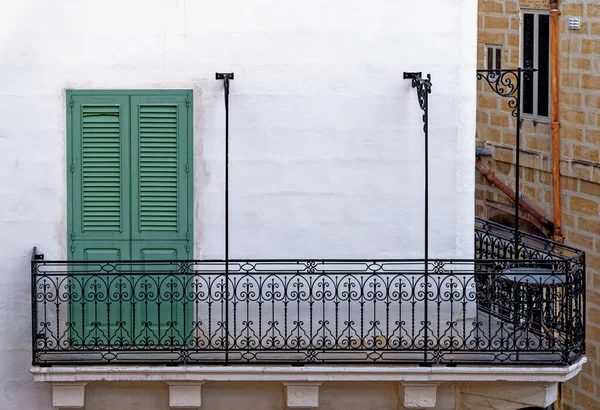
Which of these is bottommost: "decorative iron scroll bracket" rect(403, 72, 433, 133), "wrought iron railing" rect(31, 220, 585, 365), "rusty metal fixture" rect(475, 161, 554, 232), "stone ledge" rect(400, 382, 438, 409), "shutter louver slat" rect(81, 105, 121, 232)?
"stone ledge" rect(400, 382, 438, 409)

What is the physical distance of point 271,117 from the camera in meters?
15.7

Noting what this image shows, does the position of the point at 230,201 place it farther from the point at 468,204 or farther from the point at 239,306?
the point at 468,204

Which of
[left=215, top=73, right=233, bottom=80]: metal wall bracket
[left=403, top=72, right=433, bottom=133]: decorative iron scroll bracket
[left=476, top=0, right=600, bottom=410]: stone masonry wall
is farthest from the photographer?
[left=476, top=0, right=600, bottom=410]: stone masonry wall

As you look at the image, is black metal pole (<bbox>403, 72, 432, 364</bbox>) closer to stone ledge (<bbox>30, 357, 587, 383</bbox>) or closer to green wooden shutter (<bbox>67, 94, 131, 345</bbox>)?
stone ledge (<bbox>30, 357, 587, 383</bbox>)

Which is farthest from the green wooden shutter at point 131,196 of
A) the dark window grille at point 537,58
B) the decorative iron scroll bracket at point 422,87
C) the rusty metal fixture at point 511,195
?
the dark window grille at point 537,58

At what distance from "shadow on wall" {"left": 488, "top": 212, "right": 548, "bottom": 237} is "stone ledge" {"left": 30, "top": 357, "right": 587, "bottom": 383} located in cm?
758

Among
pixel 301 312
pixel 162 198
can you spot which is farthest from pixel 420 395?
pixel 162 198

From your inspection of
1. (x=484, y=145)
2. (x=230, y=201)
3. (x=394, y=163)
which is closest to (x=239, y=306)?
(x=230, y=201)

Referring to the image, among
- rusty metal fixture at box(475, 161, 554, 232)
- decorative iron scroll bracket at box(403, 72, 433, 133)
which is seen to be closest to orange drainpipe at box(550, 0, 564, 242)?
rusty metal fixture at box(475, 161, 554, 232)

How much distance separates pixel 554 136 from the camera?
73.6 feet

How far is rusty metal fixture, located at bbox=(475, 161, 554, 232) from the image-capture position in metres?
22.8

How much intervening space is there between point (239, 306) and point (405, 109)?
238 centimetres

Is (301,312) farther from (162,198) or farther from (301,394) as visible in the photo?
(162,198)

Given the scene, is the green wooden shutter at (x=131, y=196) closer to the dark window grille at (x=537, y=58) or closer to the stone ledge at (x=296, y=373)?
the stone ledge at (x=296, y=373)
